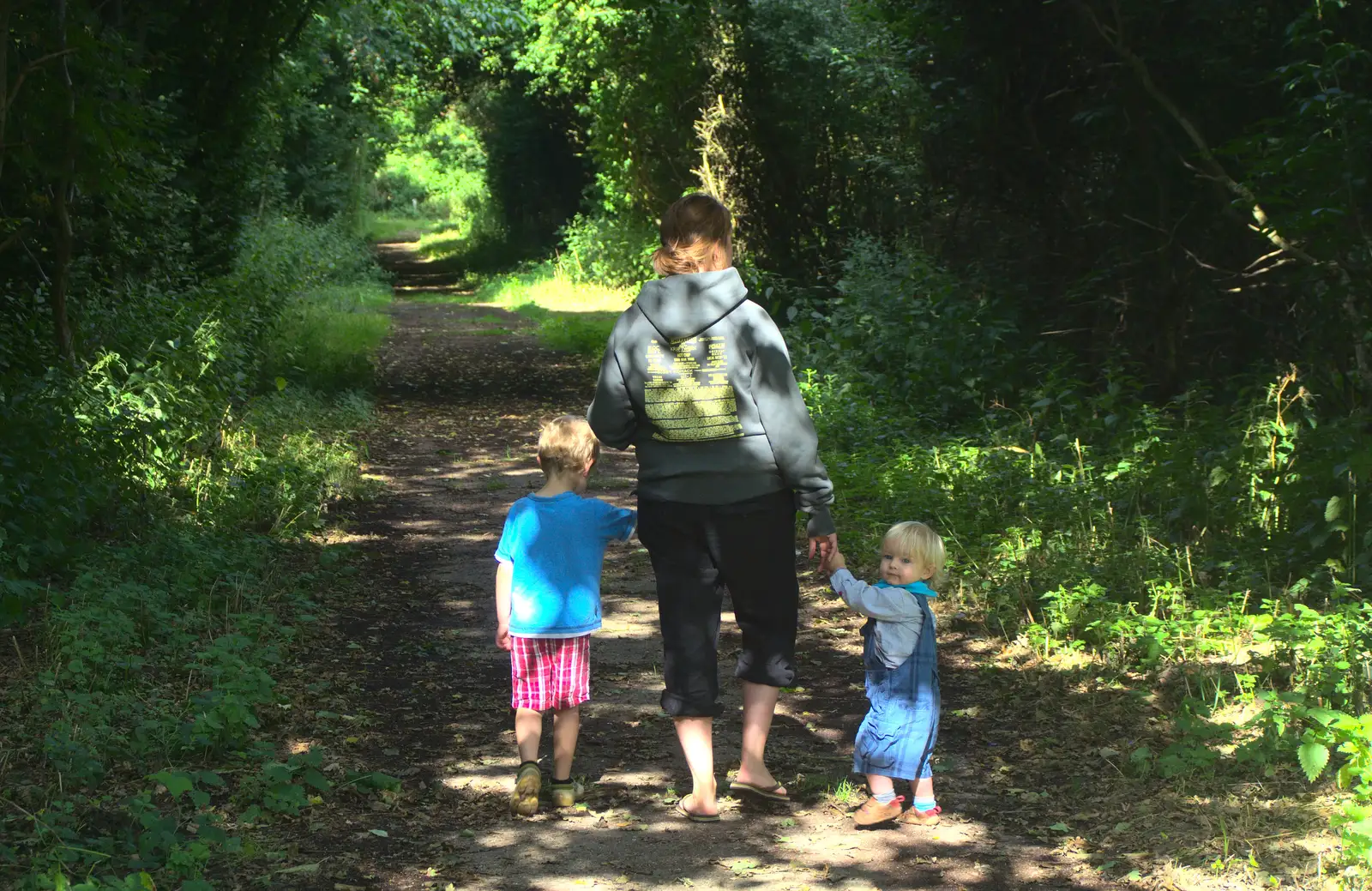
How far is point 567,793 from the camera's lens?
15.7 ft

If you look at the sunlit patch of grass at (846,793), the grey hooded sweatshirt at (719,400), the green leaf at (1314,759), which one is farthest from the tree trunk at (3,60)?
the green leaf at (1314,759)

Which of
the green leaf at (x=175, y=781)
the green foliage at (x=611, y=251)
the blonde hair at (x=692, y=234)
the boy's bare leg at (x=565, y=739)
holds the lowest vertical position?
the boy's bare leg at (x=565, y=739)

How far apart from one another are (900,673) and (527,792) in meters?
1.34

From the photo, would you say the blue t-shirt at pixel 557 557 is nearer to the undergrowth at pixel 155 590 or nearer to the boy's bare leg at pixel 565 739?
the boy's bare leg at pixel 565 739

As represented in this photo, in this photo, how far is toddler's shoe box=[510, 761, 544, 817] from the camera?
15.4ft

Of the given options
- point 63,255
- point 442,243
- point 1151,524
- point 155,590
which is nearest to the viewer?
point 155,590

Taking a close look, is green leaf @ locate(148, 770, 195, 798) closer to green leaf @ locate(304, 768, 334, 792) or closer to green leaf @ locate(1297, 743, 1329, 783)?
green leaf @ locate(304, 768, 334, 792)

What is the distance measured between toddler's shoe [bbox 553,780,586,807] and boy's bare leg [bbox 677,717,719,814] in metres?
0.44

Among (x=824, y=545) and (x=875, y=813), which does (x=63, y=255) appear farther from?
(x=875, y=813)

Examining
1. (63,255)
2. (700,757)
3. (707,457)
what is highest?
(63,255)

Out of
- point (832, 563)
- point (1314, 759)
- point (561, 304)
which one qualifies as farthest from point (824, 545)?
point (561, 304)

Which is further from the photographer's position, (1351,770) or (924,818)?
(924,818)

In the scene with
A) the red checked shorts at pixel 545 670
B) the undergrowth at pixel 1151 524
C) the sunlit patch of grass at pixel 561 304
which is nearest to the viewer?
the red checked shorts at pixel 545 670

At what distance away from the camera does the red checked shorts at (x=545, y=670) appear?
478 cm
